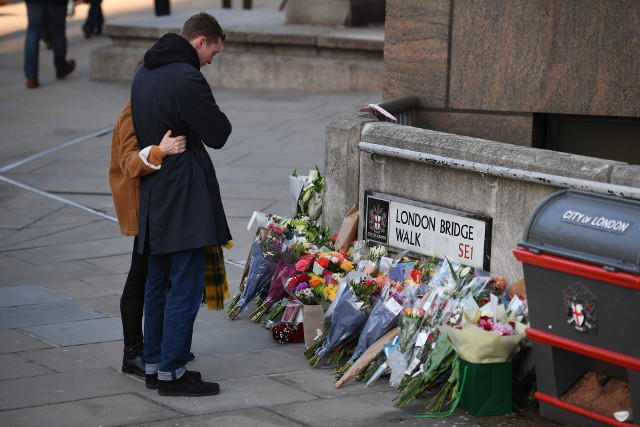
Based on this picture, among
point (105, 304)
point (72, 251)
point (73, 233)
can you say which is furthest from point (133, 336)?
point (73, 233)

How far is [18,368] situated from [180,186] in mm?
1419

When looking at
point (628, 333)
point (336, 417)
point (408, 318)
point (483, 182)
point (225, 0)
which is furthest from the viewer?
point (225, 0)

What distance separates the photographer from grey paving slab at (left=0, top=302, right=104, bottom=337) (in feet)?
21.7

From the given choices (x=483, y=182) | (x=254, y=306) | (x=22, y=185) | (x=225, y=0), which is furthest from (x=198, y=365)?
(x=225, y=0)

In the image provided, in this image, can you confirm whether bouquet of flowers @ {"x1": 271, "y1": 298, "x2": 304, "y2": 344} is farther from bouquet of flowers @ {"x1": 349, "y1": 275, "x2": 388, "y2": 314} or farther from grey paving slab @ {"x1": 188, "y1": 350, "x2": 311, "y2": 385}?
bouquet of flowers @ {"x1": 349, "y1": 275, "x2": 388, "y2": 314}

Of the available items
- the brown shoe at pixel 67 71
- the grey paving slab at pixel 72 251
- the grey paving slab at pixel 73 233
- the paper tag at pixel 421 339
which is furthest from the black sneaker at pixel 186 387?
the brown shoe at pixel 67 71

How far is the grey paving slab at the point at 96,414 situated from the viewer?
502cm

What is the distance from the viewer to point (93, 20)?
19.7m

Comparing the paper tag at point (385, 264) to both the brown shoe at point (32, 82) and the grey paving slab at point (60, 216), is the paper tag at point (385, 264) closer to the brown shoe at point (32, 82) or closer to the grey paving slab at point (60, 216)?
the grey paving slab at point (60, 216)

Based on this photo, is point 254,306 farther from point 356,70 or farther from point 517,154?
point 356,70

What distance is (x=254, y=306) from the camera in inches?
270

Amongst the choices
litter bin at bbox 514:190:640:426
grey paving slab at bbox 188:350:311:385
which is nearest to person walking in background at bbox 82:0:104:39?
grey paving slab at bbox 188:350:311:385

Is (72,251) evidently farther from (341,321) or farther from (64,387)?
(341,321)

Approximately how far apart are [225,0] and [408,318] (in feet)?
46.9
